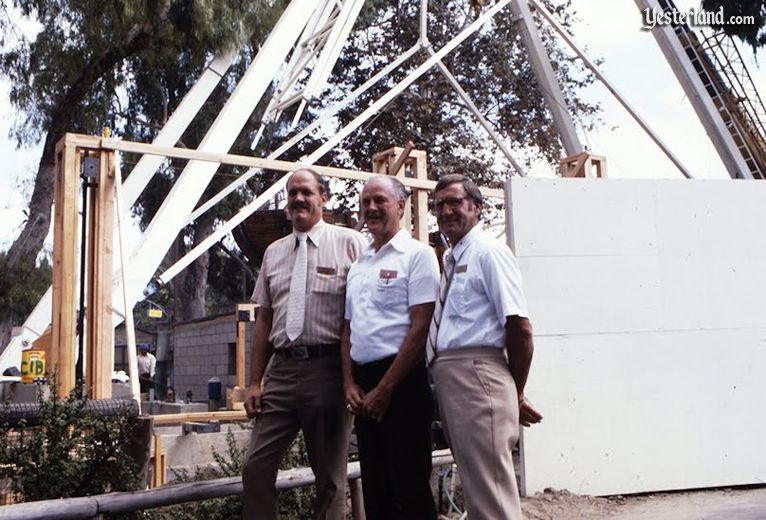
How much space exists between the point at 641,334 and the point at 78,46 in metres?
13.7

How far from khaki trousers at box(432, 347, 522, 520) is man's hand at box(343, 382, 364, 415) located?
0.31 meters

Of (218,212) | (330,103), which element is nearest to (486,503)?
(330,103)

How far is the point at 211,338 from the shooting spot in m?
22.9

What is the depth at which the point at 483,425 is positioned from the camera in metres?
2.94

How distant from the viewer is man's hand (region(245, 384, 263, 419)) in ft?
11.2

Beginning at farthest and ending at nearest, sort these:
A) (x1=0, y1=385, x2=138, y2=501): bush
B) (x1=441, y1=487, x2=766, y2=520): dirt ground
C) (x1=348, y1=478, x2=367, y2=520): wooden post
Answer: (x1=441, y1=487, x2=766, y2=520): dirt ground
(x1=348, y1=478, x2=367, y2=520): wooden post
(x1=0, y1=385, x2=138, y2=501): bush

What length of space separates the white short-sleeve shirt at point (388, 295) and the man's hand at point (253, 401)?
1.44ft

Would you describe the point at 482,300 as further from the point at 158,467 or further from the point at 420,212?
the point at 420,212

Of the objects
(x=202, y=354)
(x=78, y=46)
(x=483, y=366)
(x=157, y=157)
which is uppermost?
(x=78, y=46)

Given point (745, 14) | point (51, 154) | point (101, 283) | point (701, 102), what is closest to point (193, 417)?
point (101, 283)

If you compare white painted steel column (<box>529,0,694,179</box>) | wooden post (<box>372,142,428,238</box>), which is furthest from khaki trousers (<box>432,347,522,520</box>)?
white painted steel column (<box>529,0,694,179</box>)

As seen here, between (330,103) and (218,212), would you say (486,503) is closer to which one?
(330,103)

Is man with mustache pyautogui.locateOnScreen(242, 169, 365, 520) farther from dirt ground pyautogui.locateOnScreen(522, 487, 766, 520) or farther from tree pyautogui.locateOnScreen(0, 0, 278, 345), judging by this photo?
tree pyautogui.locateOnScreen(0, 0, 278, 345)

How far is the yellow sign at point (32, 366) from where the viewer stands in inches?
255
